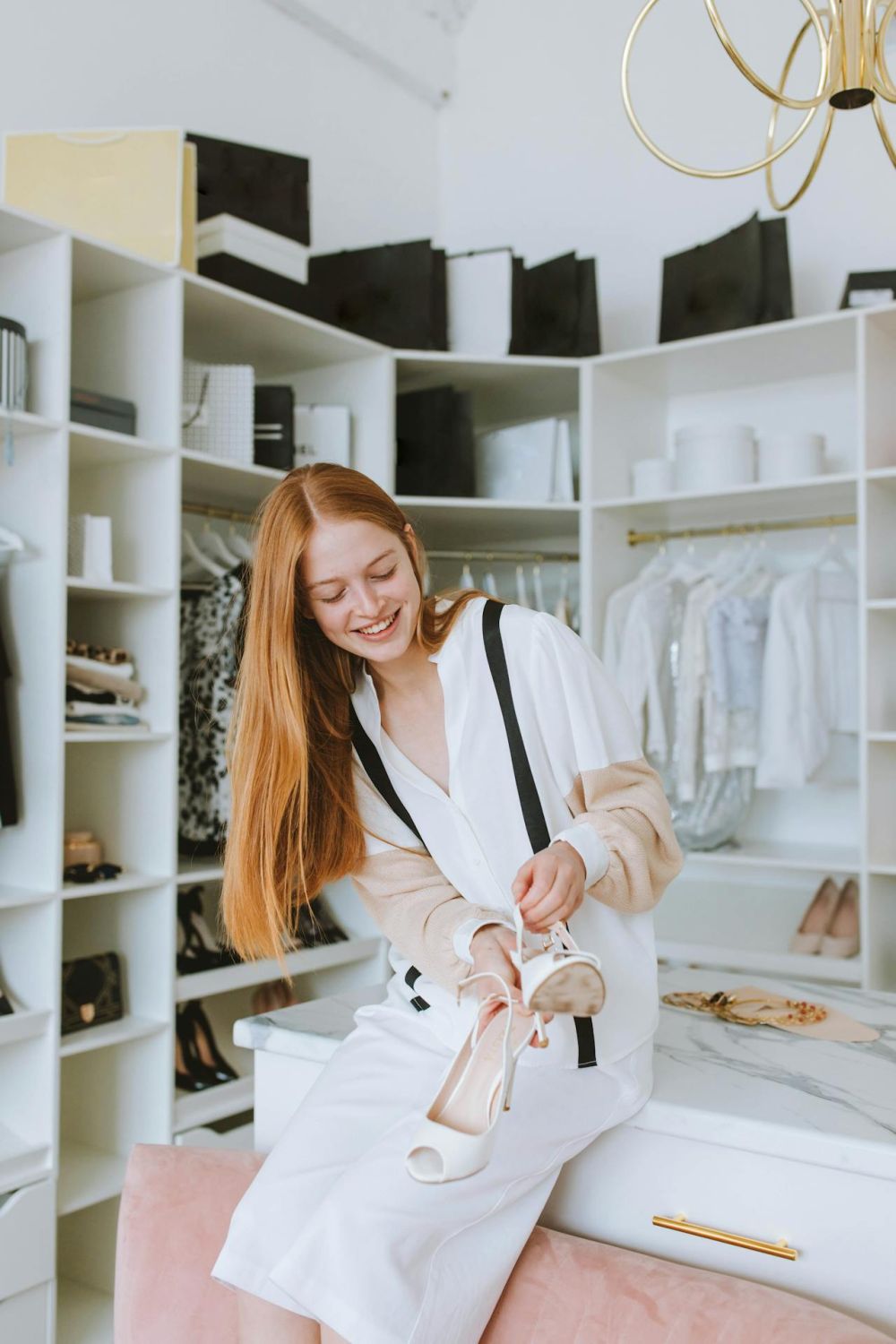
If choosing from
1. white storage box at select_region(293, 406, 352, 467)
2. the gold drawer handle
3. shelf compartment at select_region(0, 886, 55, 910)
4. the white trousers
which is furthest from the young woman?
white storage box at select_region(293, 406, 352, 467)

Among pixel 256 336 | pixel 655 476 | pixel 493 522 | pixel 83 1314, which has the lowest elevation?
pixel 83 1314

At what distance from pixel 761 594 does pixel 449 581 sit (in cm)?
103

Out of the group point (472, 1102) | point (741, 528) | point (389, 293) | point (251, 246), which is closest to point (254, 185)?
point (251, 246)

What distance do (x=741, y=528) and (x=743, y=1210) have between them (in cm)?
254

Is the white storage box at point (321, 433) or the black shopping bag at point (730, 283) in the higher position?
the black shopping bag at point (730, 283)

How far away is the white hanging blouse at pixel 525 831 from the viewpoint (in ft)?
4.26

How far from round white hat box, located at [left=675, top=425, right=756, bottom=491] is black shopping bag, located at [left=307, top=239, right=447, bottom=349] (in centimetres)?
76

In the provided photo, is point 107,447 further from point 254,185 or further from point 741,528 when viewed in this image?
point 741,528

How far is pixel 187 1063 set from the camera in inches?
114

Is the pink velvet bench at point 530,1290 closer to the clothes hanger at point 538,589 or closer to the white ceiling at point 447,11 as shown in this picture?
the clothes hanger at point 538,589

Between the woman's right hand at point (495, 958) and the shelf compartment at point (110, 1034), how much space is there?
4.72ft

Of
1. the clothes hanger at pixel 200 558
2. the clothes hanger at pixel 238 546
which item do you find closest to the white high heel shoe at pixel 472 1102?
the clothes hanger at pixel 200 558

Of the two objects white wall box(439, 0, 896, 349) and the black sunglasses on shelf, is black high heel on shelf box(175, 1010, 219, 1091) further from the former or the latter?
white wall box(439, 0, 896, 349)

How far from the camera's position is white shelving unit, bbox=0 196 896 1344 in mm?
2393
